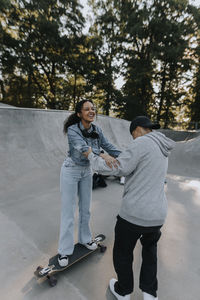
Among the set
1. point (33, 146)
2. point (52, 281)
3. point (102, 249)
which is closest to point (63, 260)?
point (52, 281)

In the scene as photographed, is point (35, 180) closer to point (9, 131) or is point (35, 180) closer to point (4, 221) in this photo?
point (4, 221)

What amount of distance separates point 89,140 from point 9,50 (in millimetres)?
20320

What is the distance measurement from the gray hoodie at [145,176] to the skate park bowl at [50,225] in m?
1.16

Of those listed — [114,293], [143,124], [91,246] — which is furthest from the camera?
[91,246]

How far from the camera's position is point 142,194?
1.41 meters

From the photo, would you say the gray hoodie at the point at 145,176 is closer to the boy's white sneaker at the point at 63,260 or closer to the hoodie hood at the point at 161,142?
the hoodie hood at the point at 161,142

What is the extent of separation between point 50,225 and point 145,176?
100 inches

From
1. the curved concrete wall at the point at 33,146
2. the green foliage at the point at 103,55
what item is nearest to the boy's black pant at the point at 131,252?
the curved concrete wall at the point at 33,146

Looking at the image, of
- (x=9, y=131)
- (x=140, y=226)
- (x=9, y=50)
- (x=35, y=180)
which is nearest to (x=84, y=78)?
(x=9, y=50)

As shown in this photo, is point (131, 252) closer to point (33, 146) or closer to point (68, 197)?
point (68, 197)

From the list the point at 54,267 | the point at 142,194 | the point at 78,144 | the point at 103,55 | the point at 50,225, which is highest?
the point at 103,55

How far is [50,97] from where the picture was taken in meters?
23.3

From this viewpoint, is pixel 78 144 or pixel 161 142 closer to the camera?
pixel 161 142

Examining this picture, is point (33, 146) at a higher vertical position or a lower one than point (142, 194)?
lower
